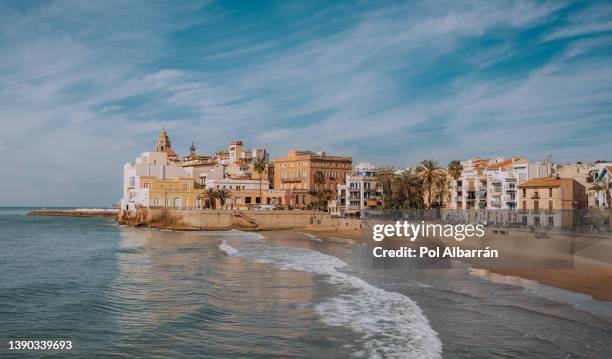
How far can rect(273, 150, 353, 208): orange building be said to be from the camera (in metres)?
112

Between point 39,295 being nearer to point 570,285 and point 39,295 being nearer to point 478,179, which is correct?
point 570,285

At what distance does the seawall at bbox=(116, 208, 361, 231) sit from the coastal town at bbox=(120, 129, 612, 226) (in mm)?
6773

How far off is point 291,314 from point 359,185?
3098 inches

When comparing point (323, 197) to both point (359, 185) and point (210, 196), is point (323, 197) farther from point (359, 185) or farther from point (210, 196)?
point (210, 196)

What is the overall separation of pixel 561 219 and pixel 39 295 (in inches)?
1776

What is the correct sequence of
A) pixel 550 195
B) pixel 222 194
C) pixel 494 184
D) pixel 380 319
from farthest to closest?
1. pixel 222 194
2. pixel 494 184
3. pixel 550 195
4. pixel 380 319

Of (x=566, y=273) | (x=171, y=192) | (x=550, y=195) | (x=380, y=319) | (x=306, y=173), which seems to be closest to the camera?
(x=380, y=319)

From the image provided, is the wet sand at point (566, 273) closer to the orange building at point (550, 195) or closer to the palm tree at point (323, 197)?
the orange building at point (550, 195)

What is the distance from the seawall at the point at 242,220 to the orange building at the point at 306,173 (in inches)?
736

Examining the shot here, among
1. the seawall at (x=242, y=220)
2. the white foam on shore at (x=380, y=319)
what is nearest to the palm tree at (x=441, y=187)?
the seawall at (x=242, y=220)

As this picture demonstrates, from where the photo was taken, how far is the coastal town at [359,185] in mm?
66375

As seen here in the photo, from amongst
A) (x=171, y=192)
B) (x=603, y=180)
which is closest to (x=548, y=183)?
(x=603, y=180)

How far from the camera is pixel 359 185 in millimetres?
98875

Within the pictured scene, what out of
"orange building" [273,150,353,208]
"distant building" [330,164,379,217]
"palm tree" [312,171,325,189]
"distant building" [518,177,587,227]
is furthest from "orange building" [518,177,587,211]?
"orange building" [273,150,353,208]
